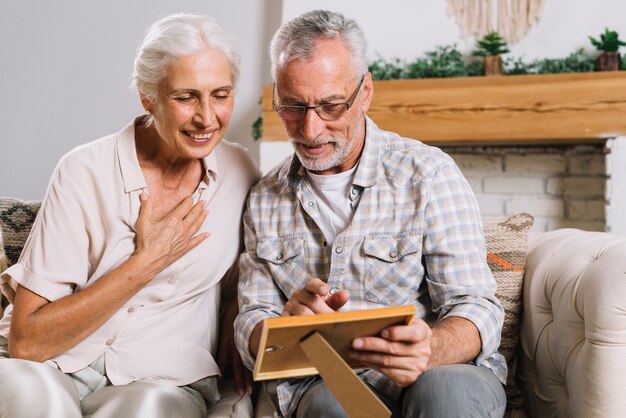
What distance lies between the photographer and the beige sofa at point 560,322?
1.39 metres

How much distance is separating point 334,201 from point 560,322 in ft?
1.85

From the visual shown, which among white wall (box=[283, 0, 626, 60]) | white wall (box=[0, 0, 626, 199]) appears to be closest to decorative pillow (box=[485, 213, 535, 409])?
white wall (box=[283, 0, 626, 60])

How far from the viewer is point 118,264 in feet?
5.45

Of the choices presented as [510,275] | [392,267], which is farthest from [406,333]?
[510,275]

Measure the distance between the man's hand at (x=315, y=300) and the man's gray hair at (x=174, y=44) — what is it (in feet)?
1.99

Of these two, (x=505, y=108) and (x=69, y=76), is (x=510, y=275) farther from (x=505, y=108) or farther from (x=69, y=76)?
(x=69, y=76)

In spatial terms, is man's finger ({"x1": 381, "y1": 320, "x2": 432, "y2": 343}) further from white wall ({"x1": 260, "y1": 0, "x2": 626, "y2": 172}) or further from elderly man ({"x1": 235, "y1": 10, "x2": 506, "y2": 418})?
white wall ({"x1": 260, "y1": 0, "x2": 626, "y2": 172})

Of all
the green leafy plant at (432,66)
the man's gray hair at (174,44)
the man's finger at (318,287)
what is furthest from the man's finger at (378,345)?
the green leafy plant at (432,66)

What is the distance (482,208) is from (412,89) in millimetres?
817

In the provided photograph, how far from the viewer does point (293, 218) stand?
1702 millimetres

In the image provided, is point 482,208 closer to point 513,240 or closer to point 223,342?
point 513,240

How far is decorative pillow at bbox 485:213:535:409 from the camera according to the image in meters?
1.79

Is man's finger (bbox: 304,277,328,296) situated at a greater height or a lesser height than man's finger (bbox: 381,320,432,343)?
greater

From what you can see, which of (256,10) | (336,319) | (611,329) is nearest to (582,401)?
(611,329)
